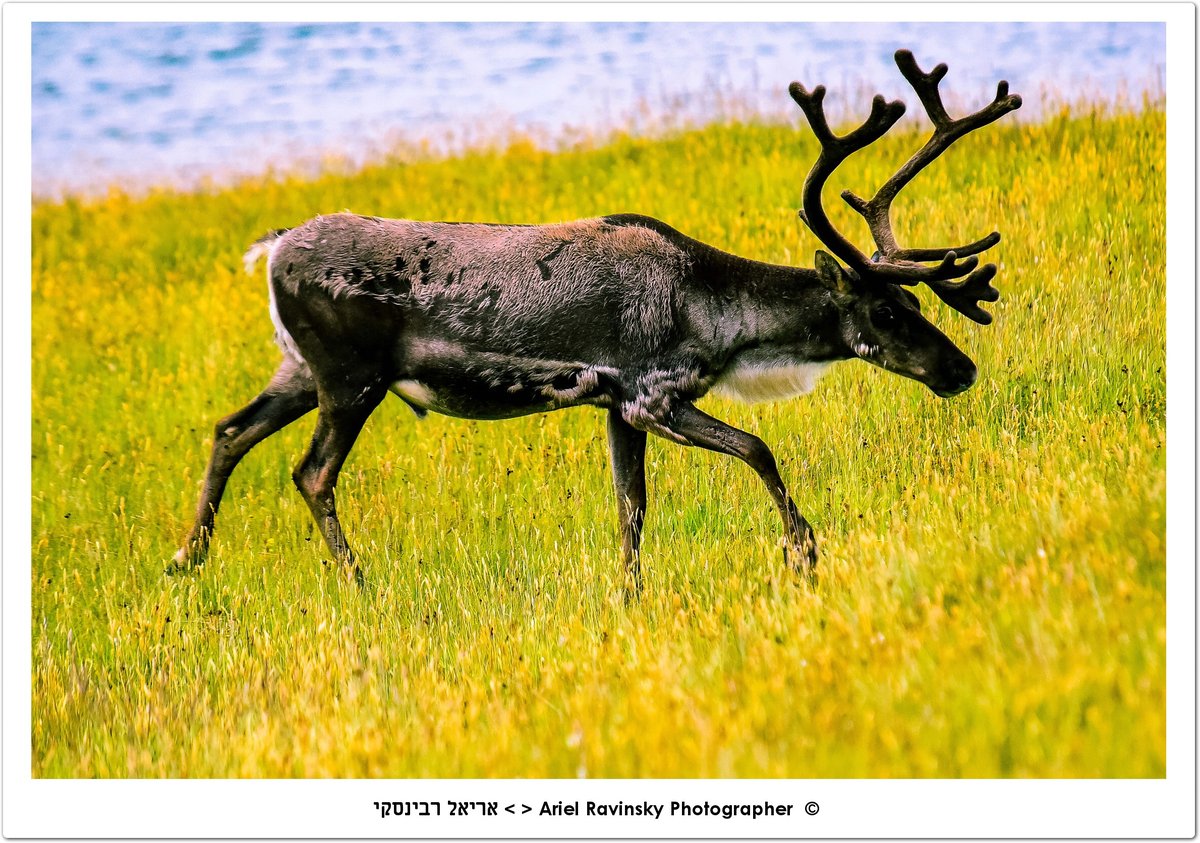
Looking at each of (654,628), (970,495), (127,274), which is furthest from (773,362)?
(127,274)

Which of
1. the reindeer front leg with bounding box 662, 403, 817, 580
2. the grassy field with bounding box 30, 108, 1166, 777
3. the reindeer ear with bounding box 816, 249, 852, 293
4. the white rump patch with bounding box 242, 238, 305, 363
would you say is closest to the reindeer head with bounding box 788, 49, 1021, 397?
the reindeer ear with bounding box 816, 249, 852, 293

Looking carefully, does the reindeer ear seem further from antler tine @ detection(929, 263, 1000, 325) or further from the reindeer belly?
the reindeer belly

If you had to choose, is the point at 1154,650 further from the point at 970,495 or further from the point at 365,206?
the point at 365,206

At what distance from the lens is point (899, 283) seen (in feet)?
21.0

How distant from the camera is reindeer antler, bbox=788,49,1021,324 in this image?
619 cm

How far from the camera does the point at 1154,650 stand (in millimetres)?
4211

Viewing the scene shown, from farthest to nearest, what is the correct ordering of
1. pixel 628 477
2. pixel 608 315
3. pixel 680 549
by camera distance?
pixel 628 477
pixel 680 549
pixel 608 315

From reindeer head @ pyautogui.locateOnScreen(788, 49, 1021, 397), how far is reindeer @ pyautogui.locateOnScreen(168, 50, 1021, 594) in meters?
Result: 0.01

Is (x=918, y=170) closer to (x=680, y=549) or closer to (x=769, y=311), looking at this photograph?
(x=769, y=311)

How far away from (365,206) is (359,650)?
22.5ft

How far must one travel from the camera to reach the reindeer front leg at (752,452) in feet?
20.1

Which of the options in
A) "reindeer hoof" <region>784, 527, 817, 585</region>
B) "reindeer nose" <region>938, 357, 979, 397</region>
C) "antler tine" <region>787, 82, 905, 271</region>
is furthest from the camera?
"reindeer nose" <region>938, 357, 979, 397</region>

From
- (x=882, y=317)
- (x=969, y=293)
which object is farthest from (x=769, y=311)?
(x=969, y=293)

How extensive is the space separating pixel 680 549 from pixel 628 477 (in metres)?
0.48
